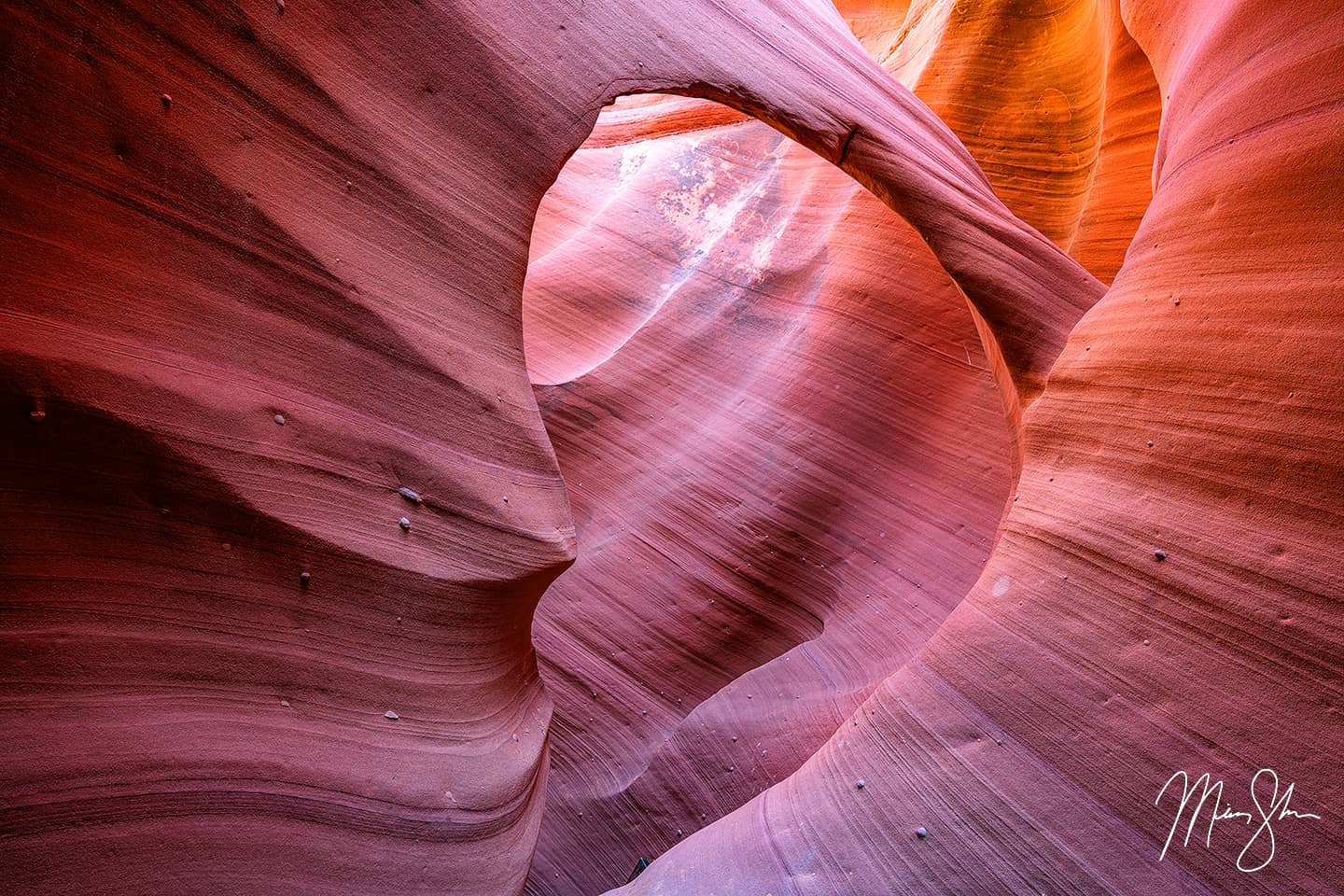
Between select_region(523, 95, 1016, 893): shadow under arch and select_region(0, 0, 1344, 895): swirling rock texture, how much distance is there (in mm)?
581

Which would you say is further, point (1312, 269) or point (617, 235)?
point (617, 235)

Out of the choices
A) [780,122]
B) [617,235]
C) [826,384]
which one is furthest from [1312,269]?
[617,235]

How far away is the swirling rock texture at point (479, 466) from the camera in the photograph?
1350 mm

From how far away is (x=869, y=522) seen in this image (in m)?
3.00

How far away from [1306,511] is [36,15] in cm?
238

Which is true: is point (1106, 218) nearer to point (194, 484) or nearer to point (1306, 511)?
point (1306, 511)

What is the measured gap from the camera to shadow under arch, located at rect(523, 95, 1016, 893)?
285 centimetres

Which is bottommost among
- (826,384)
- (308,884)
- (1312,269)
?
(308,884)
